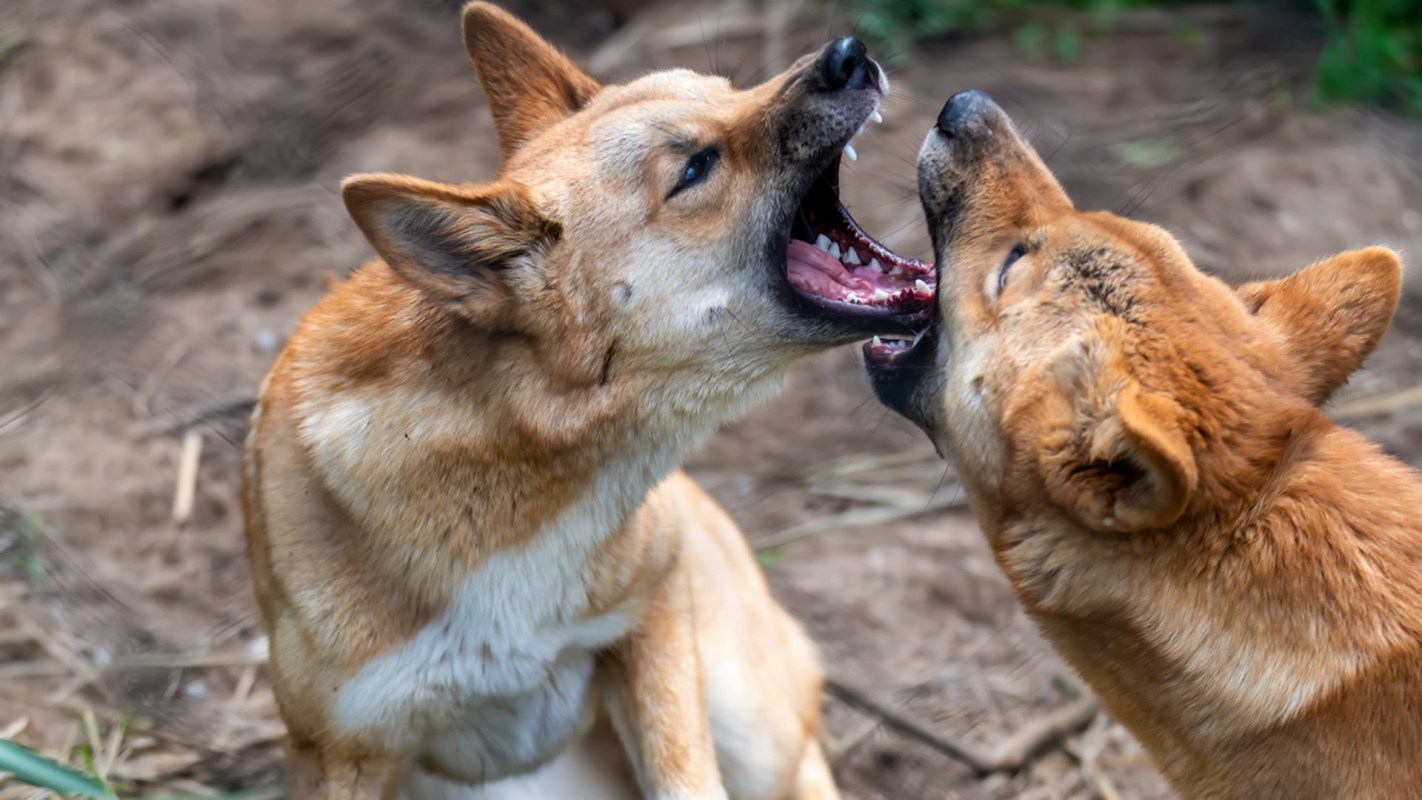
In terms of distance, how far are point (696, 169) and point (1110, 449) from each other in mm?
1408

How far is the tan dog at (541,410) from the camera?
340cm

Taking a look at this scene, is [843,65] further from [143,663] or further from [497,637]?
[143,663]

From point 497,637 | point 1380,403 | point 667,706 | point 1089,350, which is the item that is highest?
point 1089,350

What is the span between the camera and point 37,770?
3303 millimetres

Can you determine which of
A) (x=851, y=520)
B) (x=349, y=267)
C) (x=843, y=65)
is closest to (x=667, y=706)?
(x=843, y=65)

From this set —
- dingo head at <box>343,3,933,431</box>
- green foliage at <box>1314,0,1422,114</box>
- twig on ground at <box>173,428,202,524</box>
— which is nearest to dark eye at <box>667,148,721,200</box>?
dingo head at <box>343,3,933,431</box>

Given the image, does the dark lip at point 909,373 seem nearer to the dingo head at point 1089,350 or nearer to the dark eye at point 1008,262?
the dingo head at point 1089,350

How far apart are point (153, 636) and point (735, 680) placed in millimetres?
2300

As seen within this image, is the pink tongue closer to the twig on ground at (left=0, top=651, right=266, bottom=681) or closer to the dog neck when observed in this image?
the dog neck

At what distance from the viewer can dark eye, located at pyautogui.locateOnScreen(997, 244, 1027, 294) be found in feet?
10.9

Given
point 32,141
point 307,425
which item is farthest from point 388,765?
point 32,141

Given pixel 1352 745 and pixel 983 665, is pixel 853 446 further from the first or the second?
pixel 1352 745

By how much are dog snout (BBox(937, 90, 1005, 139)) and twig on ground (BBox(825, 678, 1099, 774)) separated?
7.82ft

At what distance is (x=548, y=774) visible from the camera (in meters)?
4.14
